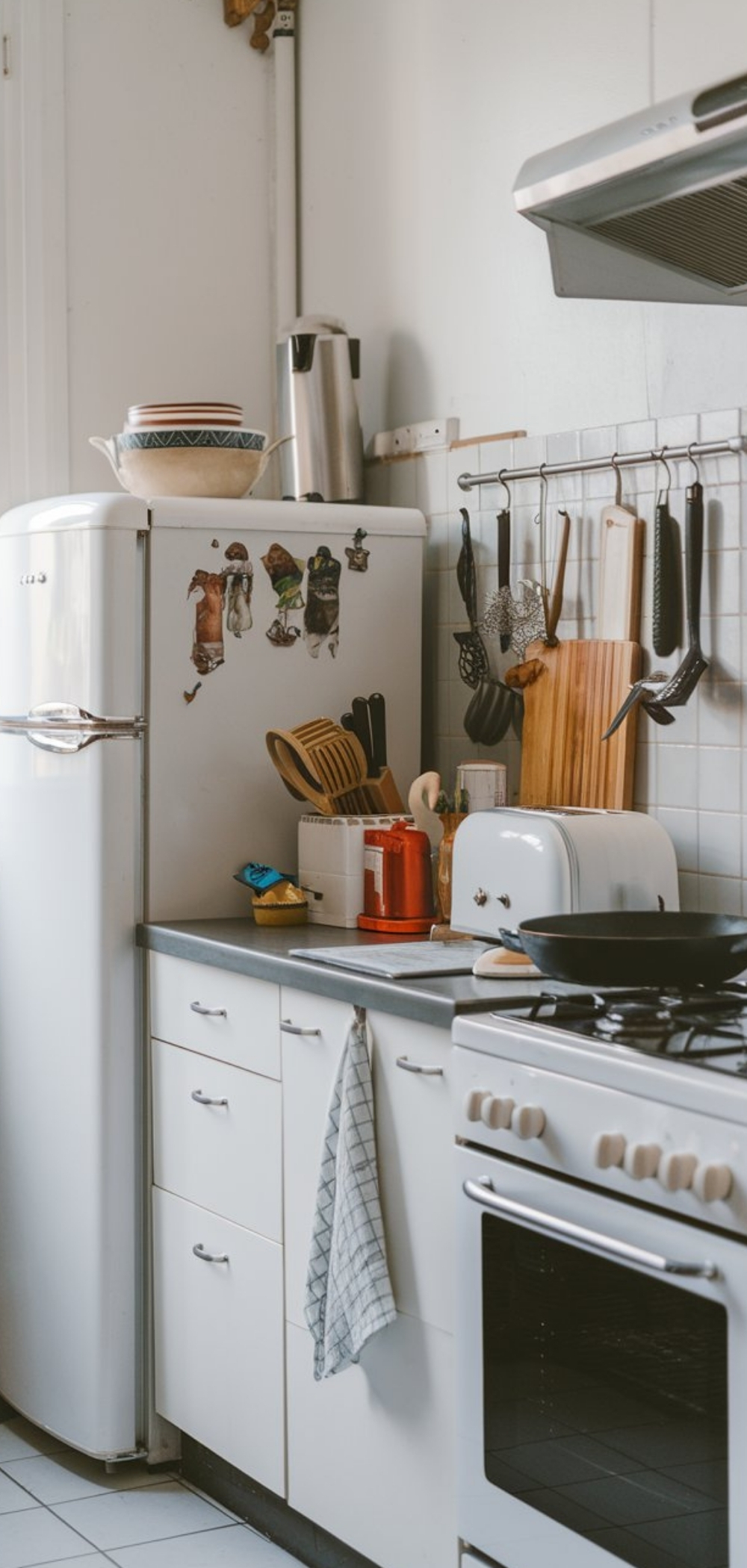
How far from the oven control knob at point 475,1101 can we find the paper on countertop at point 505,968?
27cm

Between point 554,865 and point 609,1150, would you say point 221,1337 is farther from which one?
point 609,1150

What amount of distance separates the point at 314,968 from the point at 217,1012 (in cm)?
35

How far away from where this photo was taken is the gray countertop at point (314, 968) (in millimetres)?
2201

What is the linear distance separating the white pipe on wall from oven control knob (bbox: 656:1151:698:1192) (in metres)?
A: 2.46

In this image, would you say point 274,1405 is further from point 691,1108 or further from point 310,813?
point 691,1108

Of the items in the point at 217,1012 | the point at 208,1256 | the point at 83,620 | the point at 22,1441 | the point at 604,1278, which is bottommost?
the point at 22,1441

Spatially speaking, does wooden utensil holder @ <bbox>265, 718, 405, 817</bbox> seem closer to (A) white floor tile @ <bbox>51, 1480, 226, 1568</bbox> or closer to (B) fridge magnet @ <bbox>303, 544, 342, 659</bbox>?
(B) fridge magnet @ <bbox>303, 544, 342, 659</bbox>

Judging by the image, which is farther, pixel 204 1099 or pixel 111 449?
pixel 111 449

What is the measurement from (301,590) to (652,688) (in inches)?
28.8

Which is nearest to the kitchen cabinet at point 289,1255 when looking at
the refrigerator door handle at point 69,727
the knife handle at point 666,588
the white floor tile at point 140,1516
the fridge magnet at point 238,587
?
the white floor tile at point 140,1516

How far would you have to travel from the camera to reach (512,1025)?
2.02 m

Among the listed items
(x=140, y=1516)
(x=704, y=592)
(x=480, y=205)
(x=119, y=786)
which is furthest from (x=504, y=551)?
(x=140, y=1516)

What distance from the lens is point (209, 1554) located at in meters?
2.72

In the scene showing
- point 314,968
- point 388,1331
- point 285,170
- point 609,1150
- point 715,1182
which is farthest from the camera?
point 285,170
